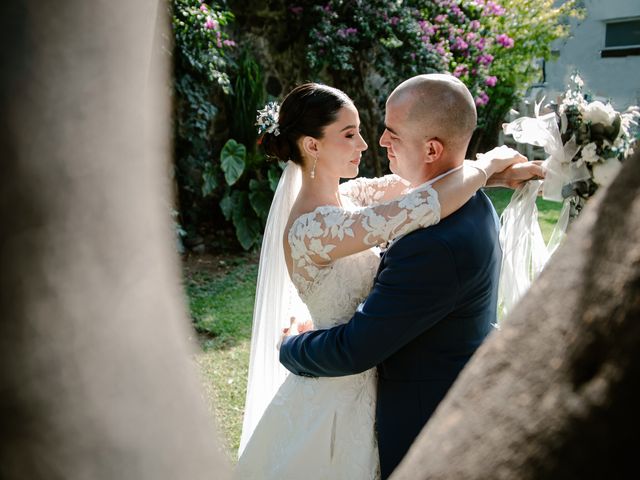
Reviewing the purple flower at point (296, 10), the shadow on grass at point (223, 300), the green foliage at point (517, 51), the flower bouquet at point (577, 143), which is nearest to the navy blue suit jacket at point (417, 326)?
the flower bouquet at point (577, 143)

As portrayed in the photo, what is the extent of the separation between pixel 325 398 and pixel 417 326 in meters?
0.66

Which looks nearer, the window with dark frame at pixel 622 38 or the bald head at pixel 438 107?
the bald head at pixel 438 107

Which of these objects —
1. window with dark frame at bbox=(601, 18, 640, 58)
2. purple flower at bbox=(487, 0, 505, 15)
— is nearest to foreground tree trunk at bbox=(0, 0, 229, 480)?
purple flower at bbox=(487, 0, 505, 15)

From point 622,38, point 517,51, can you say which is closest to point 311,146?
point 517,51

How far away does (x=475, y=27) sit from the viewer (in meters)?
11.1

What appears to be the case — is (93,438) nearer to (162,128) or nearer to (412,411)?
(162,128)

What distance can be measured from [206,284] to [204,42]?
9.75 ft

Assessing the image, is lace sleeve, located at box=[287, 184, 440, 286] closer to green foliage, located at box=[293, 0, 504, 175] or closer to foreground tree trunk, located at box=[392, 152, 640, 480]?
foreground tree trunk, located at box=[392, 152, 640, 480]

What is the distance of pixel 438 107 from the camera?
7.82ft

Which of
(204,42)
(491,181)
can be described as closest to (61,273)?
(491,181)

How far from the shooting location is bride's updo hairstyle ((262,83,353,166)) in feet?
9.15

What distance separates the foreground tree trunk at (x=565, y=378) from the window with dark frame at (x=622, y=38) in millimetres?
15923

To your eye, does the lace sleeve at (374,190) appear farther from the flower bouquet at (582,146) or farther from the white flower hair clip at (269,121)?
the flower bouquet at (582,146)

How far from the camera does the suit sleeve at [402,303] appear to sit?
2.11m
